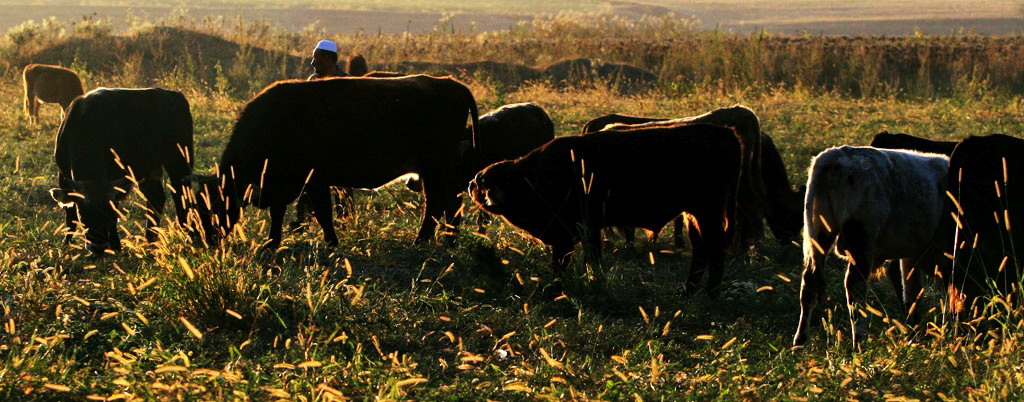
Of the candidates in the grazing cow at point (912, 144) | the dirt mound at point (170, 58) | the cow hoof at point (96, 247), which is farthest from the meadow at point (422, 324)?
the dirt mound at point (170, 58)

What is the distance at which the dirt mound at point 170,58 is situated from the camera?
2111cm

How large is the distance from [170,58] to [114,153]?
1619 centimetres

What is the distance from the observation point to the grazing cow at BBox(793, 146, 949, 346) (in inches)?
227

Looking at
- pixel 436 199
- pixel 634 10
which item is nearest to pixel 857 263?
pixel 436 199

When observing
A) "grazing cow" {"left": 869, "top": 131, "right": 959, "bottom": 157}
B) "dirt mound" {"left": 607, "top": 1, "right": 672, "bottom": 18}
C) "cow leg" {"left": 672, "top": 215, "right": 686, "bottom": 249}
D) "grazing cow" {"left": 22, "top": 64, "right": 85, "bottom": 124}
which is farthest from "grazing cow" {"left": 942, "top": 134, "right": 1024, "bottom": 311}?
"dirt mound" {"left": 607, "top": 1, "right": 672, "bottom": 18}

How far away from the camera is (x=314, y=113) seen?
859 centimetres

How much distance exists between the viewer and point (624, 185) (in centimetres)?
734

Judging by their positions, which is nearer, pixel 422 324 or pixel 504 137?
pixel 422 324

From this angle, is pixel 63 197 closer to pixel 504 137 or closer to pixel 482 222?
pixel 482 222

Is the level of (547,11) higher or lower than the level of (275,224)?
lower

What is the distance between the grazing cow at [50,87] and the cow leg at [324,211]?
827 centimetres

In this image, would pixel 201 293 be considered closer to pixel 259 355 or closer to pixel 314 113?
pixel 259 355

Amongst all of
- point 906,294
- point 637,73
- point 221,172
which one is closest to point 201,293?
point 221,172

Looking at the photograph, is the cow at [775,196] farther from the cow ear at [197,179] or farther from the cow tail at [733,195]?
the cow ear at [197,179]
